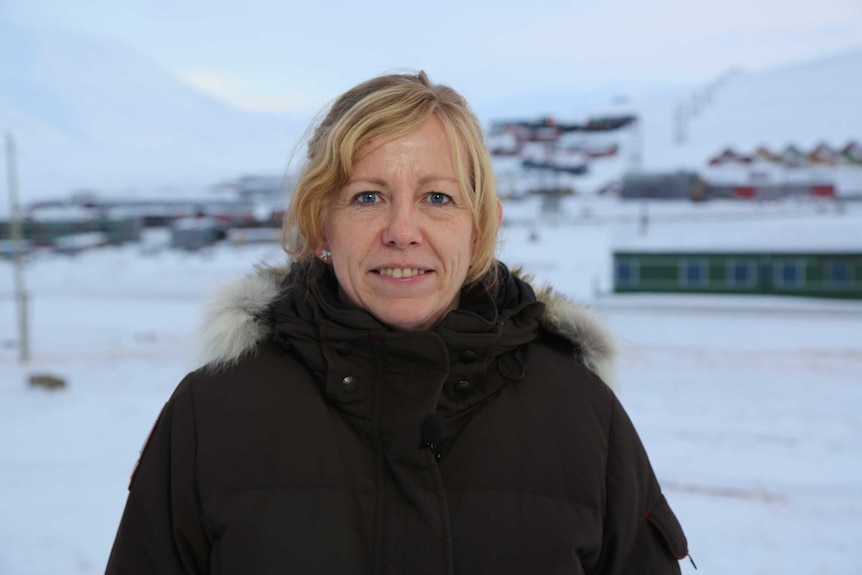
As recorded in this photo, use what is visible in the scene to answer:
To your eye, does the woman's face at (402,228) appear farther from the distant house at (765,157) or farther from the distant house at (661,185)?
the distant house at (765,157)

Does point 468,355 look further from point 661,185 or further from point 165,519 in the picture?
point 661,185

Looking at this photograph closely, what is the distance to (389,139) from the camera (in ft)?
5.20

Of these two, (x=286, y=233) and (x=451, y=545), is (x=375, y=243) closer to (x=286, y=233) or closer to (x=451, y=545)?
(x=286, y=233)

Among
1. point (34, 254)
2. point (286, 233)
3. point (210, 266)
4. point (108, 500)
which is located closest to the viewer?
point (286, 233)

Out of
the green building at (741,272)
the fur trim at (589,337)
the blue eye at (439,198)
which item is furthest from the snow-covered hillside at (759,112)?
the blue eye at (439,198)

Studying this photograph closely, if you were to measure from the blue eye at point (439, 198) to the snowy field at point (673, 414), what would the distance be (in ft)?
1.36

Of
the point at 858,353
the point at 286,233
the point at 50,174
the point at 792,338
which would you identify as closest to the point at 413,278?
the point at 286,233

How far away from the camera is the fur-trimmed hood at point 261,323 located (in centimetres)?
174

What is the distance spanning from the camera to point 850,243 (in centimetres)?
2295

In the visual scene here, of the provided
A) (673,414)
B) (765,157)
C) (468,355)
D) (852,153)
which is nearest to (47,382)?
(673,414)

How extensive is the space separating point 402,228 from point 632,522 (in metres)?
0.84

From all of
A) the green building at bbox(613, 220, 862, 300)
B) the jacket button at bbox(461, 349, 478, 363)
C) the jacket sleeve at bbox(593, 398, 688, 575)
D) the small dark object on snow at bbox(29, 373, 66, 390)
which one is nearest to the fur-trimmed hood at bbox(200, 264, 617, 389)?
the jacket sleeve at bbox(593, 398, 688, 575)

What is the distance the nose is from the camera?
1603 millimetres

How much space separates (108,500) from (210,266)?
2212cm
